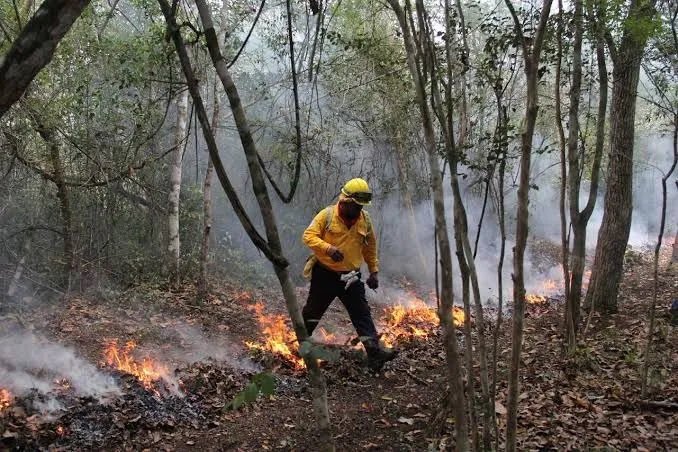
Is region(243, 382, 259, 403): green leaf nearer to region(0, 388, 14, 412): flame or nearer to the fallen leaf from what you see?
the fallen leaf

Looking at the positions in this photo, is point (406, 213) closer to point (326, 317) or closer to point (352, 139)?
point (352, 139)

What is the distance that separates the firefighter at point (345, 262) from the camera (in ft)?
19.8

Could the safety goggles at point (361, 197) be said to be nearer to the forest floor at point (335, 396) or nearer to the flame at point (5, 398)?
the forest floor at point (335, 396)

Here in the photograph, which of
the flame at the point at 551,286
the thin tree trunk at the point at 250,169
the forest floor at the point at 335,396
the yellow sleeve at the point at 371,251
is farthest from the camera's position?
the flame at the point at 551,286

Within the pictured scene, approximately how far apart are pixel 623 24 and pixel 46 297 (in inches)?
371

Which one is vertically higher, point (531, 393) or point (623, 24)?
point (623, 24)

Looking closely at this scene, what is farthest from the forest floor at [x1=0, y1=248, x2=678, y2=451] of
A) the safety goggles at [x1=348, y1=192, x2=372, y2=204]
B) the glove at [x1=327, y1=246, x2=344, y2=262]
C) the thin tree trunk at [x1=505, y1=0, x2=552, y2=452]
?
the safety goggles at [x1=348, y1=192, x2=372, y2=204]

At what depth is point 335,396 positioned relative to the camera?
18.4 ft

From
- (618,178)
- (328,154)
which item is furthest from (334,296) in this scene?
(328,154)

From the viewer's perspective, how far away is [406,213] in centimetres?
1540

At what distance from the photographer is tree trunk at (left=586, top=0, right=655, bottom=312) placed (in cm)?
772

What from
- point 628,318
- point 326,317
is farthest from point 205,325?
point 628,318

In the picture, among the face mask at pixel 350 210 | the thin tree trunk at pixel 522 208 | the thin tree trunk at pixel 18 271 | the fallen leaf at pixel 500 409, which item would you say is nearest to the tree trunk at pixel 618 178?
the fallen leaf at pixel 500 409

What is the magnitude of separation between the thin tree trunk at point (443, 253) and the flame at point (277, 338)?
3.23m
